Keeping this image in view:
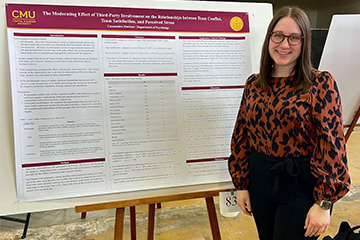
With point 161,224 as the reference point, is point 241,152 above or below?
above

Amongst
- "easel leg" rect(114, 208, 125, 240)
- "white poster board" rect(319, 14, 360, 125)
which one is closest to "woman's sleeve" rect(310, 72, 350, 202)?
"easel leg" rect(114, 208, 125, 240)

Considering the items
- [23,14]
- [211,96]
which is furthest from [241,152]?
[23,14]

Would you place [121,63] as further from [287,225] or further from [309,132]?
[287,225]

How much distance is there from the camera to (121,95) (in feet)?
4.30

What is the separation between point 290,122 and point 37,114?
1012 millimetres

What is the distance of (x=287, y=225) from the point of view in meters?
1.10

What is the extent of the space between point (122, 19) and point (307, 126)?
90 cm

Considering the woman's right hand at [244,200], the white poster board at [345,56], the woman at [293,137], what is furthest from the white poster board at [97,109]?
the white poster board at [345,56]

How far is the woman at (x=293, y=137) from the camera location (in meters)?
0.98

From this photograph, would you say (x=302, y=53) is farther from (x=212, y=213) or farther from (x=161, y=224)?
(x=161, y=224)

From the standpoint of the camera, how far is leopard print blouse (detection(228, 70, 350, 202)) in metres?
0.97

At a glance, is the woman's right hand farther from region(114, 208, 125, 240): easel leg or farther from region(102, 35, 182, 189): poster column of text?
region(114, 208, 125, 240): easel leg

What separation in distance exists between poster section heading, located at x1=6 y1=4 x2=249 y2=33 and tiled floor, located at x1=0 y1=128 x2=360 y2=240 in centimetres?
135

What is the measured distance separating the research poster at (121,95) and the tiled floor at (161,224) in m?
0.89
